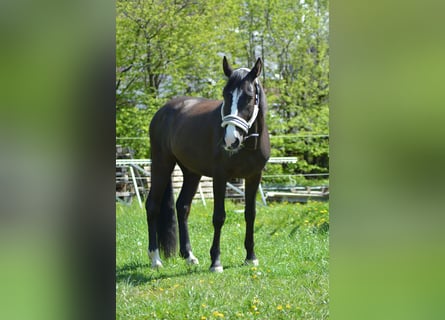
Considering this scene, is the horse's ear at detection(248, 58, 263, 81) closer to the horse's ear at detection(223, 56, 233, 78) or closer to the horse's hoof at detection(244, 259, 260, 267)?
the horse's ear at detection(223, 56, 233, 78)

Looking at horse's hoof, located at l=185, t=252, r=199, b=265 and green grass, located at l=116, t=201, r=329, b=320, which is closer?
green grass, located at l=116, t=201, r=329, b=320

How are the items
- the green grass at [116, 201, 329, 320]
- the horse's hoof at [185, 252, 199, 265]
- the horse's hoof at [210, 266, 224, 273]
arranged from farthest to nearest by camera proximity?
the horse's hoof at [185, 252, 199, 265] < the horse's hoof at [210, 266, 224, 273] < the green grass at [116, 201, 329, 320]

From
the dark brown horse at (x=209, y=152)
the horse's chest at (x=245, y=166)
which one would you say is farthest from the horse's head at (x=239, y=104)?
the horse's chest at (x=245, y=166)

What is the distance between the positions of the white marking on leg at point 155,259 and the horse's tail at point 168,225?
0.10 metres

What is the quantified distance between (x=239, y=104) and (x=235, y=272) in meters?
1.13

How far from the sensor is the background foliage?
13.8 feet

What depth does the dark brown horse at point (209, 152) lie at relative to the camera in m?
4.03

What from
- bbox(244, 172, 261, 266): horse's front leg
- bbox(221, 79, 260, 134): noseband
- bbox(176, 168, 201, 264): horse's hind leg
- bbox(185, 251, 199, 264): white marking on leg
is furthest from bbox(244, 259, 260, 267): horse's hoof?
bbox(221, 79, 260, 134): noseband

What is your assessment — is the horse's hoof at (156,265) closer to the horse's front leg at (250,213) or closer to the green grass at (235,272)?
the green grass at (235,272)

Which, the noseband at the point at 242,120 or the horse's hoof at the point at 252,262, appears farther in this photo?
the horse's hoof at the point at 252,262

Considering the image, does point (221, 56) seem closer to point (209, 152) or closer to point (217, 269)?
point (209, 152)

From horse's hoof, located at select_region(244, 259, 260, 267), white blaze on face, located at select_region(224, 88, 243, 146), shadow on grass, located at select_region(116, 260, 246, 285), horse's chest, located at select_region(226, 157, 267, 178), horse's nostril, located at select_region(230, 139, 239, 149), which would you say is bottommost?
shadow on grass, located at select_region(116, 260, 246, 285)
